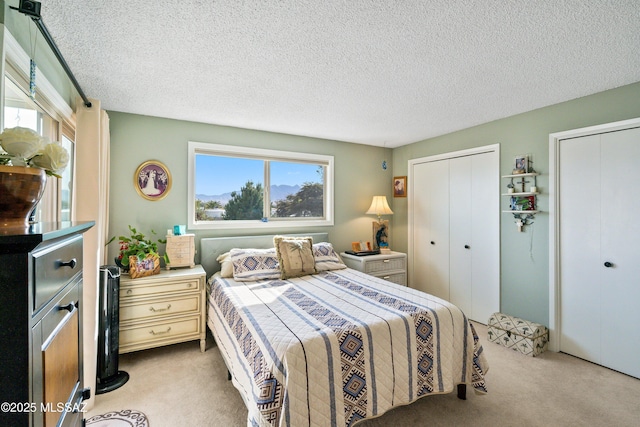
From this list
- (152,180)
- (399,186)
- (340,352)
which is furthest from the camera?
(399,186)

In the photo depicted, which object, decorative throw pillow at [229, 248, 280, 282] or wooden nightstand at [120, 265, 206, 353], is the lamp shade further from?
wooden nightstand at [120, 265, 206, 353]

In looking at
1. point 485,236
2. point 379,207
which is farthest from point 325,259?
point 485,236

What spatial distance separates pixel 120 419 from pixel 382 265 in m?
3.07

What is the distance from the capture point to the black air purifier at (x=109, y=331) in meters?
2.36

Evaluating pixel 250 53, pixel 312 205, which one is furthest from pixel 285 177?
pixel 250 53

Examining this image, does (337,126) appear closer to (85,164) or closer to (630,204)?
(85,164)

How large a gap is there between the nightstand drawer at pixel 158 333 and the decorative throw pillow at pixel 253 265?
584 mm

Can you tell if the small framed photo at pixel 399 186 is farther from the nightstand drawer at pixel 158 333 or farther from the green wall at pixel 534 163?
the nightstand drawer at pixel 158 333

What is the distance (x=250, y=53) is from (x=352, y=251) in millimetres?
3021

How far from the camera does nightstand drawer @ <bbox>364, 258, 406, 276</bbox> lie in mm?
3947

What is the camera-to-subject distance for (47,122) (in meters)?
2.07

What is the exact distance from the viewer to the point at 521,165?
321 centimetres

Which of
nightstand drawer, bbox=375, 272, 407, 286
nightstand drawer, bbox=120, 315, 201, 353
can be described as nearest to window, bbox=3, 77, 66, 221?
nightstand drawer, bbox=120, 315, 201, 353

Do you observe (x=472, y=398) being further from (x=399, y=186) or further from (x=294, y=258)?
(x=399, y=186)
